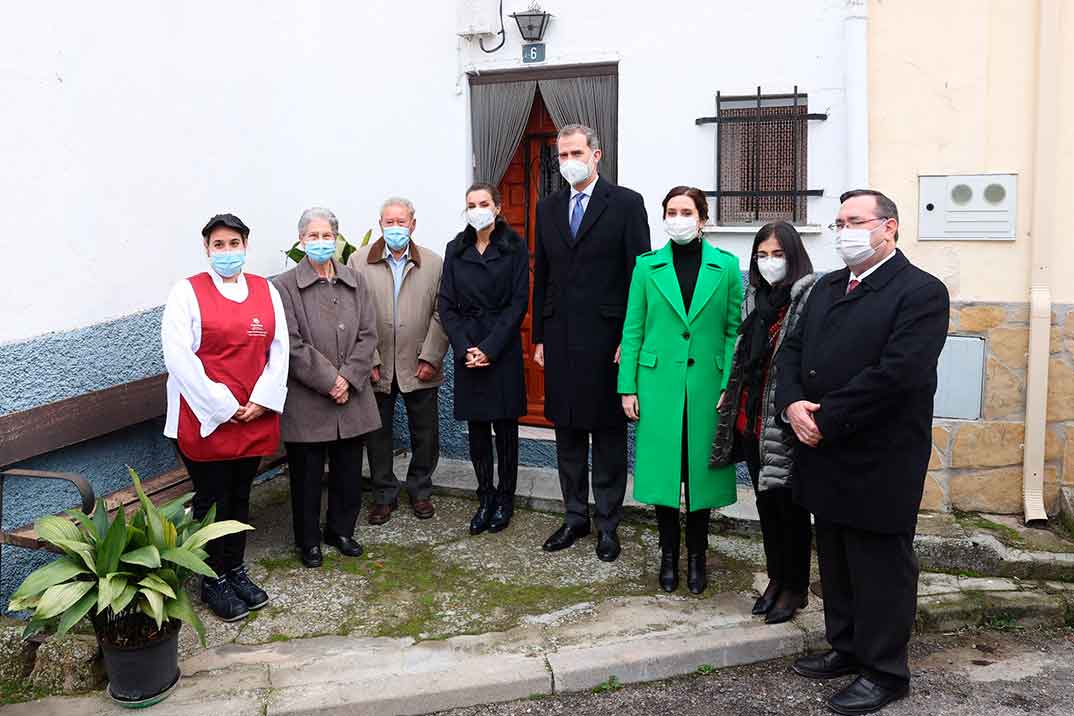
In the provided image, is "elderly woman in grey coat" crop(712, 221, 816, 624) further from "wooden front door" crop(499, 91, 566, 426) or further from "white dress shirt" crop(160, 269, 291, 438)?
"wooden front door" crop(499, 91, 566, 426)

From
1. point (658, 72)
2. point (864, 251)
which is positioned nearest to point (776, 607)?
point (864, 251)

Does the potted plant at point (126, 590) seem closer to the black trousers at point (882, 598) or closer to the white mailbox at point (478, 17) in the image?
the black trousers at point (882, 598)

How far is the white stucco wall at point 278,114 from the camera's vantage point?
15.8ft

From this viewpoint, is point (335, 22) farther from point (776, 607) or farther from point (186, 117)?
point (776, 607)

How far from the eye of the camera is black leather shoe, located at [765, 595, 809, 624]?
4.43 metres

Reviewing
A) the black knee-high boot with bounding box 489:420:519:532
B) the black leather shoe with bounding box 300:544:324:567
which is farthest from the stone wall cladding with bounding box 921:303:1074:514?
the black leather shoe with bounding box 300:544:324:567

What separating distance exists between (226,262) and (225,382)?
507mm

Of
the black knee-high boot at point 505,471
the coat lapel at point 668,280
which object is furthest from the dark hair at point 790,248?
the black knee-high boot at point 505,471

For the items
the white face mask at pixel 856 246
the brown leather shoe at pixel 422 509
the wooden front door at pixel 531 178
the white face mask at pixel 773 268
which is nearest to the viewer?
the white face mask at pixel 856 246

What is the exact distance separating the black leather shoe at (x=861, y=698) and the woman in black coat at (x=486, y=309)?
2262 millimetres

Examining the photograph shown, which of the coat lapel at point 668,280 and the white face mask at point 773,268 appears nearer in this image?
the white face mask at point 773,268

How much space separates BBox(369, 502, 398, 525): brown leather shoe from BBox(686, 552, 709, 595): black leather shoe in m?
1.84

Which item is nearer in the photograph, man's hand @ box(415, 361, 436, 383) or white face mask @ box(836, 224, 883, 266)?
white face mask @ box(836, 224, 883, 266)

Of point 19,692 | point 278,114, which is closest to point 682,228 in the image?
point 278,114
